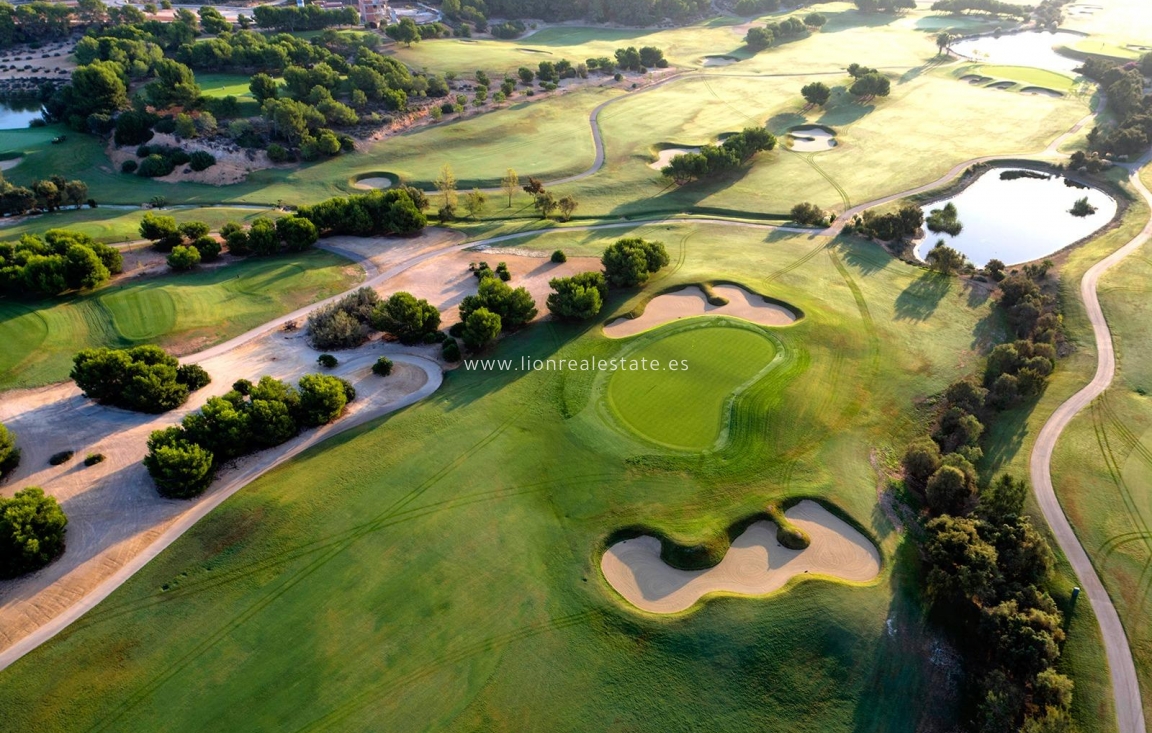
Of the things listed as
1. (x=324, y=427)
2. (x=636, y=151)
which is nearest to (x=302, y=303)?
(x=324, y=427)

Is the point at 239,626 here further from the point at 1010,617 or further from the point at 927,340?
the point at 927,340

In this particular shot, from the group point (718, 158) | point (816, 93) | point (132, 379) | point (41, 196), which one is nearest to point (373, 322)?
point (132, 379)

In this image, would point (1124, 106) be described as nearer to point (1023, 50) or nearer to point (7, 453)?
point (1023, 50)

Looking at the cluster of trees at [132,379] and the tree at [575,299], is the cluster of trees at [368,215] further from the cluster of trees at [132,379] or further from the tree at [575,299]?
the cluster of trees at [132,379]

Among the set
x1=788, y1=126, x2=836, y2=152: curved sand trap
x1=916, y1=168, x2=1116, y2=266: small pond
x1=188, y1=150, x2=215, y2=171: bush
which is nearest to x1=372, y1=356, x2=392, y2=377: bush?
x1=188, y1=150, x2=215, y2=171: bush

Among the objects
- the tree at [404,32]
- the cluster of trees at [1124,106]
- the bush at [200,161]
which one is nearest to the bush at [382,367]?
the bush at [200,161]

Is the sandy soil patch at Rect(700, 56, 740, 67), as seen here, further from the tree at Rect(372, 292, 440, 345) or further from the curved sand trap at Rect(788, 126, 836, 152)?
the tree at Rect(372, 292, 440, 345)
